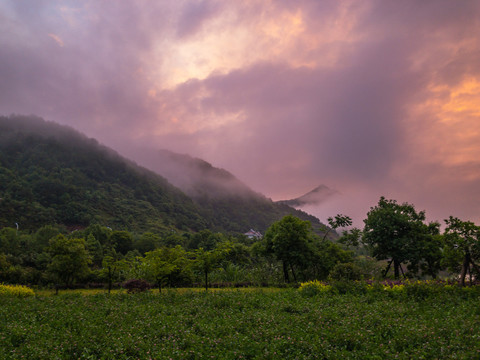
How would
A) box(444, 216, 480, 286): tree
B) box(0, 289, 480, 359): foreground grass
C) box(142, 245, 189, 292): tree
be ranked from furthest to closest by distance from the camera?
1. box(142, 245, 189, 292): tree
2. box(444, 216, 480, 286): tree
3. box(0, 289, 480, 359): foreground grass

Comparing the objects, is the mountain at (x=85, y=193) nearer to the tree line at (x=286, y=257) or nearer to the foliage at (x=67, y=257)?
the tree line at (x=286, y=257)

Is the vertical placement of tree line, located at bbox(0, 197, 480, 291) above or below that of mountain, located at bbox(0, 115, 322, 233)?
below

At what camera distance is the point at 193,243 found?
187 feet

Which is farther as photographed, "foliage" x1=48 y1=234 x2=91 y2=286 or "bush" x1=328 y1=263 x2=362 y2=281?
"foliage" x1=48 y1=234 x2=91 y2=286

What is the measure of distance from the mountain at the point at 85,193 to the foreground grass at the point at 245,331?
250ft

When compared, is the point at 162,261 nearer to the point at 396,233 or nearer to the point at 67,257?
the point at 67,257

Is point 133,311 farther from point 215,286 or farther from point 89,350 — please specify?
point 215,286

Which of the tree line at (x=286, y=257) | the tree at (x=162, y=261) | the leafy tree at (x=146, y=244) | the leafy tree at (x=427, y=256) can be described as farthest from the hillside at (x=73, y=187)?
the leafy tree at (x=427, y=256)

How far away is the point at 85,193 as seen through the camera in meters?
102

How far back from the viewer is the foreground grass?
684 cm

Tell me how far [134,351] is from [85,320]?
373 cm

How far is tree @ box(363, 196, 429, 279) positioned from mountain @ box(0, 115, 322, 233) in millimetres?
76382

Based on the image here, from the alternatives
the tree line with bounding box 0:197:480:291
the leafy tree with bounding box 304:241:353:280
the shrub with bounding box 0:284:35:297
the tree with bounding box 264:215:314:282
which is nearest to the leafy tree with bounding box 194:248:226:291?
the tree line with bounding box 0:197:480:291

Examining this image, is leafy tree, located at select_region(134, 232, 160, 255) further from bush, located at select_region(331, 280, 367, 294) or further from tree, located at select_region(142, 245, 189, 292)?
bush, located at select_region(331, 280, 367, 294)
